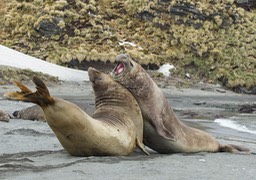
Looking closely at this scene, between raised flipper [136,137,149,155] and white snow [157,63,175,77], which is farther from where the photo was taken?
white snow [157,63,175,77]

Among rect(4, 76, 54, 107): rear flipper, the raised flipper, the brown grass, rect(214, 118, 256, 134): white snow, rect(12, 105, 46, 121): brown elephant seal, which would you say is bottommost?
the brown grass

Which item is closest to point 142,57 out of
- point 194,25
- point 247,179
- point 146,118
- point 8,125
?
point 194,25

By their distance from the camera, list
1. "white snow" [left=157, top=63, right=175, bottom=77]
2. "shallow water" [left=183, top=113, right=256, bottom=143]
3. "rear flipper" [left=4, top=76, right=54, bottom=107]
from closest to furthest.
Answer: "rear flipper" [left=4, top=76, right=54, bottom=107] → "shallow water" [left=183, top=113, right=256, bottom=143] → "white snow" [left=157, top=63, right=175, bottom=77]

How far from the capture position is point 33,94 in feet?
21.5

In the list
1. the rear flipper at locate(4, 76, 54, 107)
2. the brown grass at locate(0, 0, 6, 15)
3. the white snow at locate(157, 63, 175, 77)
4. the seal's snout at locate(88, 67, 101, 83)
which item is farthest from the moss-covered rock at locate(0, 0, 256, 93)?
the rear flipper at locate(4, 76, 54, 107)

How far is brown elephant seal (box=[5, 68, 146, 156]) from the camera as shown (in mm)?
6832

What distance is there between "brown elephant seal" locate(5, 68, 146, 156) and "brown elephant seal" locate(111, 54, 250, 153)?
0.65 feet

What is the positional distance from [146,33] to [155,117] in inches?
1434

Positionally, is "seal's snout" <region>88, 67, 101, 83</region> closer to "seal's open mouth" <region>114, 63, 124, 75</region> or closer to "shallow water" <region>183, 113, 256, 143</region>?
"seal's open mouth" <region>114, 63, 124, 75</region>

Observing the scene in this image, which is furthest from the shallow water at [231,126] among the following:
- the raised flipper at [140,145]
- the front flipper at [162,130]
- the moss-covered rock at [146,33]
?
the moss-covered rock at [146,33]

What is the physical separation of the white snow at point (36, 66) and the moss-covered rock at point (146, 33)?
4.24m

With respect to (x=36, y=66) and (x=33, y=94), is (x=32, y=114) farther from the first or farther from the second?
(x=36, y=66)

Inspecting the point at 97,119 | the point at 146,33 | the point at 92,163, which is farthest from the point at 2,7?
the point at 92,163

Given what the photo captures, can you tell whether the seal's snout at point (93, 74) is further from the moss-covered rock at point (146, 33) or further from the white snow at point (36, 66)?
the moss-covered rock at point (146, 33)
